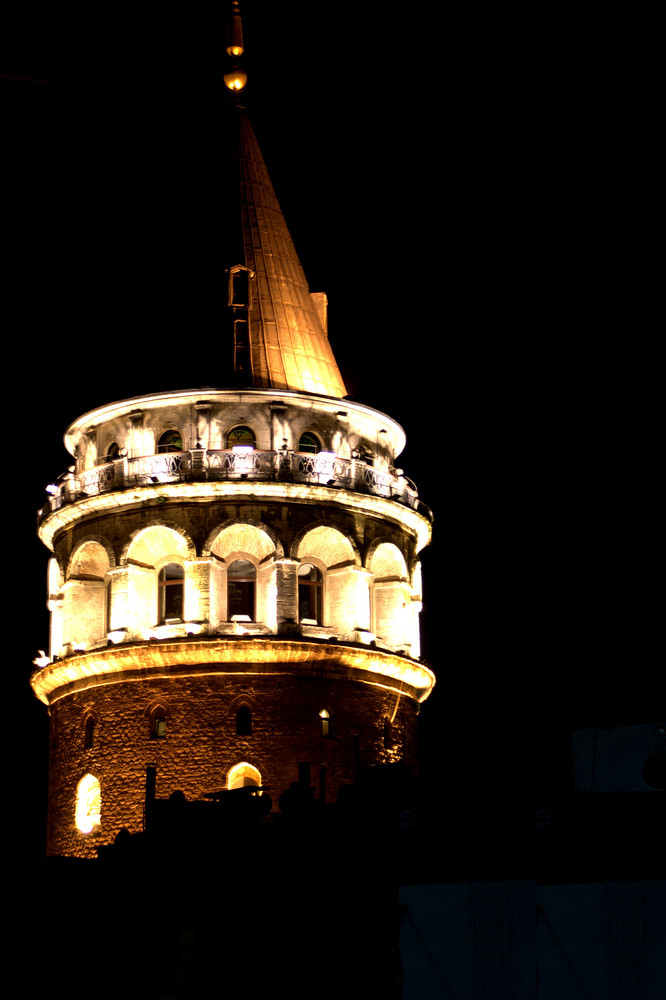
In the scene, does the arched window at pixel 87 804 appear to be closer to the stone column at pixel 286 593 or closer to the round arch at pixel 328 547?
the stone column at pixel 286 593

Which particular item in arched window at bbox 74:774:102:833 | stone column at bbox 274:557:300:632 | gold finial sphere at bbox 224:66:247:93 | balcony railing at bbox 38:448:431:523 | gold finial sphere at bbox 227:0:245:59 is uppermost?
gold finial sphere at bbox 227:0:245:59

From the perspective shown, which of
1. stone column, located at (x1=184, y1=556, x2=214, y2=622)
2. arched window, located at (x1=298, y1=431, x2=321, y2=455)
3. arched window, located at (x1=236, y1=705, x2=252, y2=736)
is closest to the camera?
arched window, located at (x1=236, y1=705, x2=252, y2=736)

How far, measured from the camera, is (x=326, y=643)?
194 ft

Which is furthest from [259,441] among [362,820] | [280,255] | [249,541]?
[362,820]

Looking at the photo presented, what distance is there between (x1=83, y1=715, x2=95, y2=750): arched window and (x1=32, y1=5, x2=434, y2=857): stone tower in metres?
0.07

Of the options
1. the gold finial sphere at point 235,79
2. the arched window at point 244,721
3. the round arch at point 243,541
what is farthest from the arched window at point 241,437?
the gold finial sphere at point 235,79

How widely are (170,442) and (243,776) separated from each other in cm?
1013

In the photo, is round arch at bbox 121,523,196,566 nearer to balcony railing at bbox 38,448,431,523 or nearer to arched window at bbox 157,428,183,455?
balcony railing at bbox 38,448,431,523

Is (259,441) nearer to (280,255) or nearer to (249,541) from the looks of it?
(249,541)

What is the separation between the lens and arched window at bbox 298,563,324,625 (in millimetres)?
60875

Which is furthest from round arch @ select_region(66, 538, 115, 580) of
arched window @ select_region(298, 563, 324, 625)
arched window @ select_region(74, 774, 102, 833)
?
arched window @ select_region(74, 774, 102, 833)

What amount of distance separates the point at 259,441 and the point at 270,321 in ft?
14.3

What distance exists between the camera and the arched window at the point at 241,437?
61312mm

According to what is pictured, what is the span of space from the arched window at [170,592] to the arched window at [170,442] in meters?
3.36
